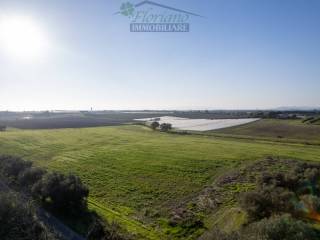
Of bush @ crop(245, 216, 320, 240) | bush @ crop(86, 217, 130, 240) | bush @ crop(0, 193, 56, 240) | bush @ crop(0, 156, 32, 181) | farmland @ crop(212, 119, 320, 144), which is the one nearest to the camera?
bush @ crop(245, 216, 320, 240)

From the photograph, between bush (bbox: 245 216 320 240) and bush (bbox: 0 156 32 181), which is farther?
bush (bbox: 0 156 32 181)

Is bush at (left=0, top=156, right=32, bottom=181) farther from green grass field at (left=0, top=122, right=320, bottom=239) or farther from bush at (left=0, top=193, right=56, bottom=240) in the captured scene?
bush at (left=0, top=193, right=56, bottom=240)

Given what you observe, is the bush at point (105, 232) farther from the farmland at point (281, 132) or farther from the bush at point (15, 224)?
the farmland at point (281, 132)

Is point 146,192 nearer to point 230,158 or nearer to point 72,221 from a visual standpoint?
point 72,221

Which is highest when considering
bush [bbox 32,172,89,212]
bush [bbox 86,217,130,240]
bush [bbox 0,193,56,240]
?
bush [bbox 0,193,56,240]

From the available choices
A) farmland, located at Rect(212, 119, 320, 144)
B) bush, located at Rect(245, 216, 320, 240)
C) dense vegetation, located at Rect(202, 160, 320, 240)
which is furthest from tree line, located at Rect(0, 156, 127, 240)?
farmland, located at Rect(212, 119, 320, 144)

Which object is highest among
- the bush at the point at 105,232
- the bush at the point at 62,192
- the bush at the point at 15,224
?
the bush at the point at 15,224

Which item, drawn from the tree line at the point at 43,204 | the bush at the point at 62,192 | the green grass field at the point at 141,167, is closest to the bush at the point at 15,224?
the tree line at the point at 43,204

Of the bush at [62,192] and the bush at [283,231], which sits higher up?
the bush at [283,231]
